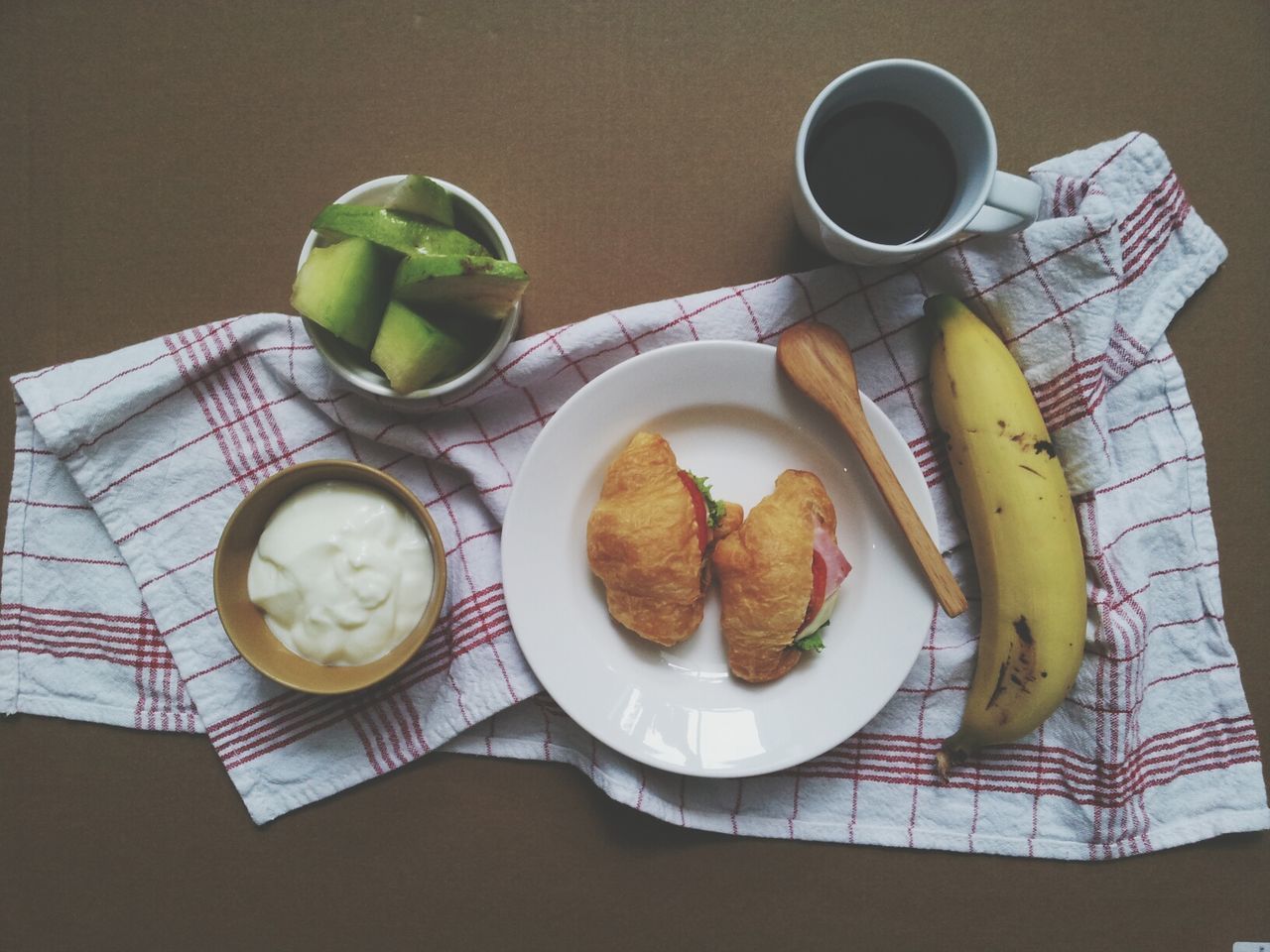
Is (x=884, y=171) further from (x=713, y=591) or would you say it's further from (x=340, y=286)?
(x=340, y=286)

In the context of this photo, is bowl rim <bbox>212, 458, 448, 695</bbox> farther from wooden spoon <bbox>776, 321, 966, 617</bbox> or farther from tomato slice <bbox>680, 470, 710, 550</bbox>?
wooden spoon <bbox>776, 321, 966, 617</bbox>

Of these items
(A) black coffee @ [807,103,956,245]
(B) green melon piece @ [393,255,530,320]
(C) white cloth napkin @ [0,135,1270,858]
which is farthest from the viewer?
(C) white cloth napkin @ [0,135,1270,858]

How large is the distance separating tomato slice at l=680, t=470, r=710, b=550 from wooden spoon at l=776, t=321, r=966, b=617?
222 millimetres

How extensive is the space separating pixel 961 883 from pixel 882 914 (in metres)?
0.14

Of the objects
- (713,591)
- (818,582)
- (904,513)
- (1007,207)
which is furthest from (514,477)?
(1007,207)

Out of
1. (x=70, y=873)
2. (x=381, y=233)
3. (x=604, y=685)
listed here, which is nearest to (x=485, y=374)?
(x=381, y=233)

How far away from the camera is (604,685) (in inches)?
51.4

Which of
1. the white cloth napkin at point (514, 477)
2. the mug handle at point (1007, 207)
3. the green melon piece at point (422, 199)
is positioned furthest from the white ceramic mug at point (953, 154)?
the green melon piece at point (422, 199)

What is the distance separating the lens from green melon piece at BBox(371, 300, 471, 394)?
1.15m

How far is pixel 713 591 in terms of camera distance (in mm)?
1355

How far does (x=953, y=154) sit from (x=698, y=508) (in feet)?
2.10

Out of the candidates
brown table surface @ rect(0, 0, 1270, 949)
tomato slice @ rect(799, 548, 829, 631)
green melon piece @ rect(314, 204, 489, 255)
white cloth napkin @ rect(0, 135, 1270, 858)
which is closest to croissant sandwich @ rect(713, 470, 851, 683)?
tomato slice @ rect(799, 548, 829, 631)

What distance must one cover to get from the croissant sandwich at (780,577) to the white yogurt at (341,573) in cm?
47

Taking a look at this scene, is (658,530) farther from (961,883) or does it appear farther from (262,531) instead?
(961,883)
